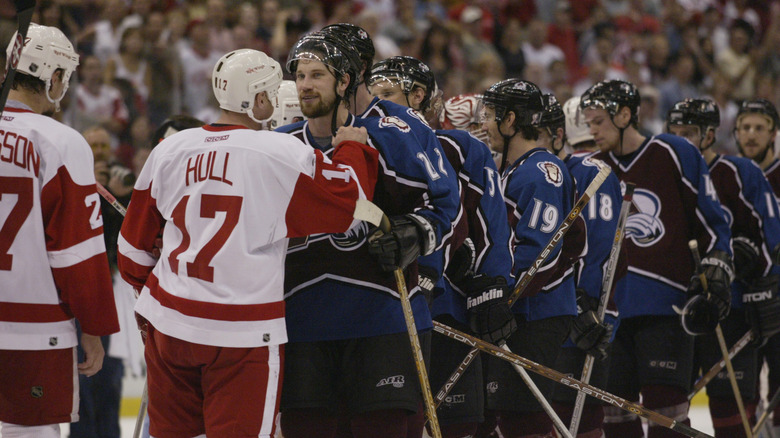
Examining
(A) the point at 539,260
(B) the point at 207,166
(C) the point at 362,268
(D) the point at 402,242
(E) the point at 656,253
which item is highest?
(B) the point at 207,166

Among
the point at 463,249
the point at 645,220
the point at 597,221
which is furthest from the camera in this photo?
the point at 645,220

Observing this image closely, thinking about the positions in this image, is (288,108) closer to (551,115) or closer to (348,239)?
(551,115)

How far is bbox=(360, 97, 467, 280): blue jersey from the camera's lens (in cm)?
325

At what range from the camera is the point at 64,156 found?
3.07 metres

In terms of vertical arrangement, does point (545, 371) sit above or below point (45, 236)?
below

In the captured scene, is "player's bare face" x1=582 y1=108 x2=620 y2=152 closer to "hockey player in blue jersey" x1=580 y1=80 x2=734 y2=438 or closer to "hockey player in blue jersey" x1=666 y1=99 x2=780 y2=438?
"hockey player in blue jersey" x1=580 y1=80 x2=734 y2=438

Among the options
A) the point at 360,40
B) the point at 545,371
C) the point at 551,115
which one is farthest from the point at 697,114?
the point at 360,40

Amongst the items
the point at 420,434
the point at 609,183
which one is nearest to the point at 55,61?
the point at 420,434

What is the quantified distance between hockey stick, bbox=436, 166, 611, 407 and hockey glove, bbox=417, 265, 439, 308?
16.2 inches

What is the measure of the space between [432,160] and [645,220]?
76.5 inches

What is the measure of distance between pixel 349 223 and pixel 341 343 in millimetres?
426

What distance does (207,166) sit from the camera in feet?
9.24

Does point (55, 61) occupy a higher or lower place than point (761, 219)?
higher

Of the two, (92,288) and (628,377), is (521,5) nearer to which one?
(628,377)
